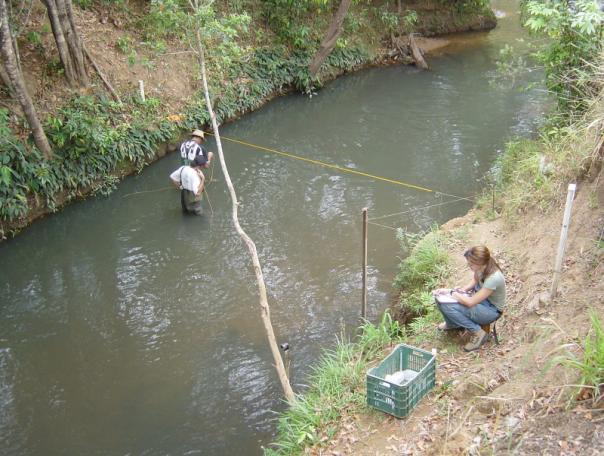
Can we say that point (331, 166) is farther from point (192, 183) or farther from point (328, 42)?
point (328, 42)

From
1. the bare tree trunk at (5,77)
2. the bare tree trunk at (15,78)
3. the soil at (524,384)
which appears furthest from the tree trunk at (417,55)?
the soil at (524,384)

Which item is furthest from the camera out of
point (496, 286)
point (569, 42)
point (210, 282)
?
point (569, 42)

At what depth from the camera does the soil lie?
14.8ft

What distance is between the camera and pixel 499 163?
11.3 m

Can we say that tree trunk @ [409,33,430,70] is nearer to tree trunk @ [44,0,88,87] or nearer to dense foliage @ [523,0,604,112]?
dense foliage @ [523,0,604,112]

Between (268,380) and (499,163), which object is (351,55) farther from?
(268,380)

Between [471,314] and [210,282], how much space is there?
4525 millimetres

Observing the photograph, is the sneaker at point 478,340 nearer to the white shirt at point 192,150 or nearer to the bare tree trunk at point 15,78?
the white shirt at point 192,150

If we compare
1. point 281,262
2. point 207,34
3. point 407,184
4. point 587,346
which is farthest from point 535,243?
point 207,34

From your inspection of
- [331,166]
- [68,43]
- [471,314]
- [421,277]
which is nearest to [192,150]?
[331,166]

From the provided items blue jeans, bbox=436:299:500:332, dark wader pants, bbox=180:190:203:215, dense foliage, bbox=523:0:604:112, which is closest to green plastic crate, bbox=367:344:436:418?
blue jeans, bbox=436:299:500:332

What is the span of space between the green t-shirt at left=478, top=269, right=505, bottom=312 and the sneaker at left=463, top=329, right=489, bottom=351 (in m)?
0.32

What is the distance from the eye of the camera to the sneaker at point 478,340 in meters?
6.07

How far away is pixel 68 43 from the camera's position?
12555mm
